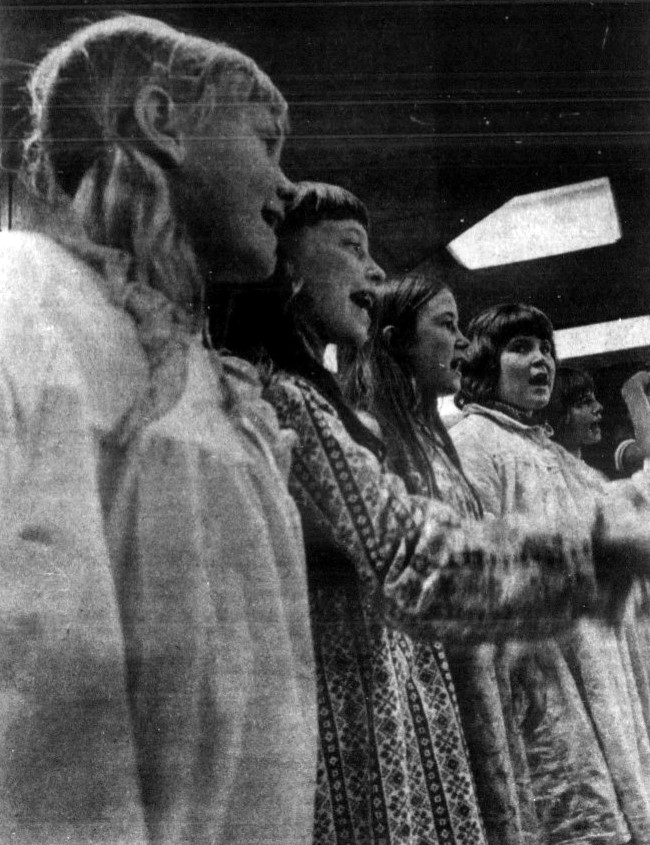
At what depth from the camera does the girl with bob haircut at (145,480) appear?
301 cm

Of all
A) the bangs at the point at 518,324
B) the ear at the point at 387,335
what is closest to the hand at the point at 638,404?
the bangs at the point at 518,324

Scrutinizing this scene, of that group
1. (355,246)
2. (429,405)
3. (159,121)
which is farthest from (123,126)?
(429,405)

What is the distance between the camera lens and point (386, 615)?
3215 millimetres

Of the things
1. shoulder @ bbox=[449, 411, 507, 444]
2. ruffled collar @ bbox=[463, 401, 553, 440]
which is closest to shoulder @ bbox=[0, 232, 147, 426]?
shoulder @ bbox=[449, 411, 507, 444]

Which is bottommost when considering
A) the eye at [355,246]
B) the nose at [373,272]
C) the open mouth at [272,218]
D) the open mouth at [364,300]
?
the open mouth at [364,300]

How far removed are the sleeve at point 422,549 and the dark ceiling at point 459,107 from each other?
0.49 m

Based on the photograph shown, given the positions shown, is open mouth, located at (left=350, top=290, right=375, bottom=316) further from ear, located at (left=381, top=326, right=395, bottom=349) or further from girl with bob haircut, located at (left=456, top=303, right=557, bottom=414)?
girl with bob haircut, located at (left=456, top=303, right=557, bottom=414)

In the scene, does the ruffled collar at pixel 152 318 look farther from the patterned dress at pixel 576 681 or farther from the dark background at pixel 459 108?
the patterned dress at pixel 576 681

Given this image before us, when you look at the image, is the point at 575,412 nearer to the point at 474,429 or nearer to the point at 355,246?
the point at 474,429

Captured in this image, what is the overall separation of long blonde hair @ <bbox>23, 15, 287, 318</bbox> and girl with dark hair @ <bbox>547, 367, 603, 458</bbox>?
3.10 feet

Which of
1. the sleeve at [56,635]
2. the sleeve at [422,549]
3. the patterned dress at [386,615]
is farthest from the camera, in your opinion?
the sleeve at [422,549]

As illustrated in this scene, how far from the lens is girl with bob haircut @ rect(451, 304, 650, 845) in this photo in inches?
128

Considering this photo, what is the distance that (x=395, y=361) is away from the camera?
3.40 m

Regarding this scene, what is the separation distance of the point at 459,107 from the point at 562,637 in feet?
4.45
